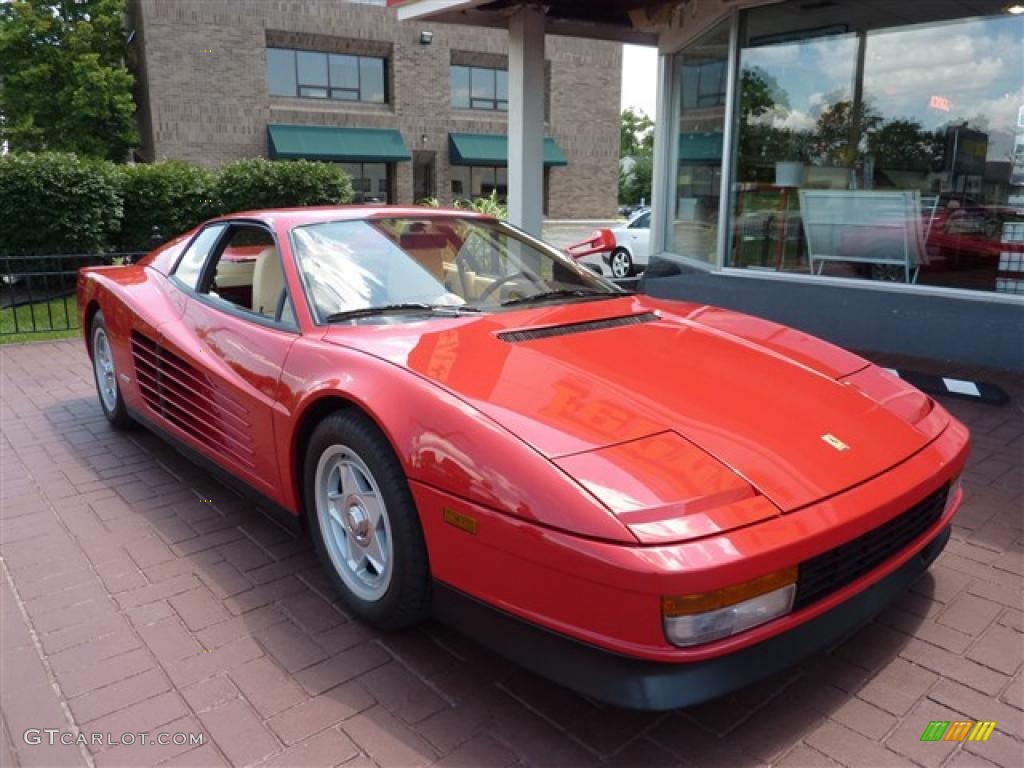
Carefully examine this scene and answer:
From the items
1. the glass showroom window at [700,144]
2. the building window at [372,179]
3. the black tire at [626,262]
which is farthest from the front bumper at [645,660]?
the building window at [372,179]

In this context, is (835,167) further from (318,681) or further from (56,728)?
(56,728)

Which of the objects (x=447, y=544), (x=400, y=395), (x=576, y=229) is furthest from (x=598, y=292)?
(x=576, y=229)

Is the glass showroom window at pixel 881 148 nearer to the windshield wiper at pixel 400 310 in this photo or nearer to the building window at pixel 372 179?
the windshield wiper at pixel 400 310

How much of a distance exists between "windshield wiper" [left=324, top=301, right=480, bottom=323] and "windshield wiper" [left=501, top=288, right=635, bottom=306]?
251 millimetres

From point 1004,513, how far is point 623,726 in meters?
2.37

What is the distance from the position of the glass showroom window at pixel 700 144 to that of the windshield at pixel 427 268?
465cm

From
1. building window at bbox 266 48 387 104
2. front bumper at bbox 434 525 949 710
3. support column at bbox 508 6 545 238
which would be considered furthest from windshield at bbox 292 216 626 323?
building window at bbox 266 48 387 104

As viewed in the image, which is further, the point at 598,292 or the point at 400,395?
the point at 598,292

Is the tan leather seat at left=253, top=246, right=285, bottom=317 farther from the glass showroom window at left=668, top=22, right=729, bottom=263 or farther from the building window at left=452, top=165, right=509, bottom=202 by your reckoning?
the building window at left=452, top=165, right=509, bottom=202

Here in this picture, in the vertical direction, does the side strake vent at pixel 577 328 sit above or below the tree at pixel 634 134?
below

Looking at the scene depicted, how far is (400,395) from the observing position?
97.0 inches

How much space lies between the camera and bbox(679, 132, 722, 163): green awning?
26.0ft

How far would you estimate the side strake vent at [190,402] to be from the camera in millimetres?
3266

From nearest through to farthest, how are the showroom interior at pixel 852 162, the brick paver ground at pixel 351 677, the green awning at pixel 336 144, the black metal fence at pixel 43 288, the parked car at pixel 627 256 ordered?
the brick paver ground at pixel 351 677 → the showroom interior at pixel 852 162 → the black metal fence at pixel 43 288 → the parked car at pixel 627 256 → the green awning at pixel 336 144
